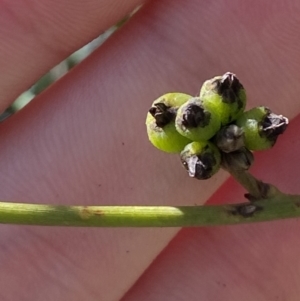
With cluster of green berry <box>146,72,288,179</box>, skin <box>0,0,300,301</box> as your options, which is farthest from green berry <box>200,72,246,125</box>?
skin <box>0,0,300,301</box>

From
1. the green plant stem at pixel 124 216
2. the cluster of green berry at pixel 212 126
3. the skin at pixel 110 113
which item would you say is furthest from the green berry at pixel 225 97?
the skin at pixel 110 113

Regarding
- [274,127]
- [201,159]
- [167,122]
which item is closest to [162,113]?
[167,122]

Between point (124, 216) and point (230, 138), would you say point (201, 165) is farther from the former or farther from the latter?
point (124, 216)

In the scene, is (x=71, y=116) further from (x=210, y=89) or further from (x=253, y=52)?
(x=210, y=89)

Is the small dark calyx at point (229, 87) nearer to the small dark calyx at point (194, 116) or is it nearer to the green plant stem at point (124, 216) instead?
the small dark calyx at point (194, 116)

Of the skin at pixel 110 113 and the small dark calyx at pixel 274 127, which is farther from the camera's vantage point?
the skin at pixel 110 113
